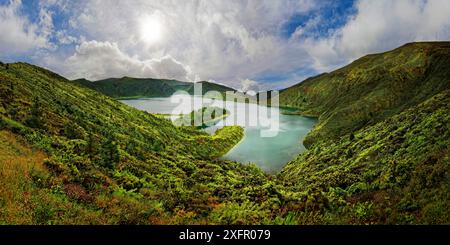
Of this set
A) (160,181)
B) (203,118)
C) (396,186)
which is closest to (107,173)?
(160,181)

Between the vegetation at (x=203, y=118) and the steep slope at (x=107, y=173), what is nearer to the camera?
the steep slope at (x=107, y=173)

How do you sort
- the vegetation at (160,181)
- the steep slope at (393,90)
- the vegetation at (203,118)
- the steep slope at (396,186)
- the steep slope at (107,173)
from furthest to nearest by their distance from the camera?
the vegetation at (203,118) → the steep slope at (393,90) → the steep slope at (396,186) → the steep slope at (107,173) → the vegetation at (160,181)

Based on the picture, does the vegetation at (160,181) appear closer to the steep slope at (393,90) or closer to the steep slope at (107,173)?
the steep slope at (107,173)

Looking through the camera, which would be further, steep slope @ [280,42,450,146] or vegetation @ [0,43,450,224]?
steep slope @ [280,42,450,146]

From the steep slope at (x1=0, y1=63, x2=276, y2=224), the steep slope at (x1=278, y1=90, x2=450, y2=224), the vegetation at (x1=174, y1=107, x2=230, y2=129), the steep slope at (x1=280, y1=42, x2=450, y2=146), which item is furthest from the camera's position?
the vegetation at (x1=174, y1=107, x2=230, y2=129)

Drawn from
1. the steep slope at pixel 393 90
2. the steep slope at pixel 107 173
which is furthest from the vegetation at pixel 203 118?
the steep slope at pixel 107 173

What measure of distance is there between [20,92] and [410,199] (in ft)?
107

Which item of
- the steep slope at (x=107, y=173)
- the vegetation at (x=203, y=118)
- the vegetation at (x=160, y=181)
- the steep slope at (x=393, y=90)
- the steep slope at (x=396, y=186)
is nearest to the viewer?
the vegetation at (x=160, y=181)

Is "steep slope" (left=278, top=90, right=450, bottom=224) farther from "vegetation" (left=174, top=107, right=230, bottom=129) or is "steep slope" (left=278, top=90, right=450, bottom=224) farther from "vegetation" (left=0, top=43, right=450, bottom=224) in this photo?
"vegetation" (left=174, top=107, right=230, bottom=129)

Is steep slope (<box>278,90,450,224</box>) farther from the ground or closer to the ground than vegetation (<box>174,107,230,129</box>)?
closer to the ground

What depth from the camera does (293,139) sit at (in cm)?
8250

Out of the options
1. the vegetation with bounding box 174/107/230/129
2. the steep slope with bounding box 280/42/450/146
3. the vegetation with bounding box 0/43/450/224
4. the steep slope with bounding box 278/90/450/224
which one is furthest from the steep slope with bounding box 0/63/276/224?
the vegetation with bounding box 174/107/230/129
